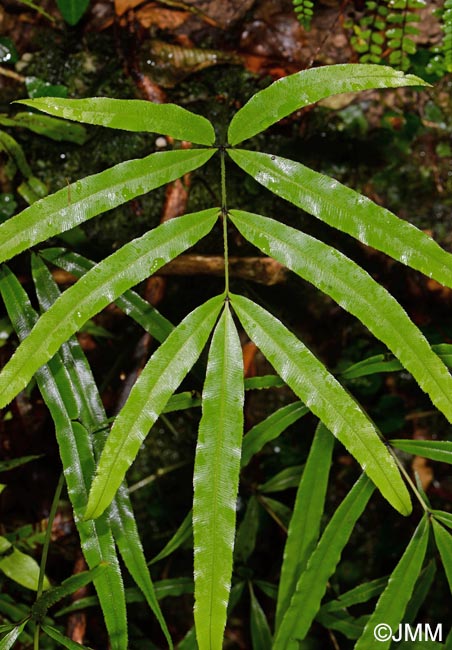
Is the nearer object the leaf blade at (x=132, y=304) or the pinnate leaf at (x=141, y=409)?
the pinnate leaf at (x=141, y=409)

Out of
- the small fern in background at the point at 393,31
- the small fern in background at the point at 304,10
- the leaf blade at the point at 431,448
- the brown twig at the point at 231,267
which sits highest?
the small fern in background at the point at 393,31

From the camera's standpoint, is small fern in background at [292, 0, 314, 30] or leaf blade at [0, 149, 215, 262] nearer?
leaf blade at [0, 149, 215, 262]

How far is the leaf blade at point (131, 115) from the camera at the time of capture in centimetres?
89

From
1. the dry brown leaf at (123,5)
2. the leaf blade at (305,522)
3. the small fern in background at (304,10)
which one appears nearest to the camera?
the leaf blade at (305,522)

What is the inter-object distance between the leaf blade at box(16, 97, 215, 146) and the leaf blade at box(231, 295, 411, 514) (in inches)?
16.5

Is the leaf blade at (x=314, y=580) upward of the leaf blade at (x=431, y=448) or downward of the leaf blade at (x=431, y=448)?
downward

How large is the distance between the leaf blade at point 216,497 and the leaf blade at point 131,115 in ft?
1.42

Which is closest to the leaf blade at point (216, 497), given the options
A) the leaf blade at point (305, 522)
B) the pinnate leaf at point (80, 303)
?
the pinnate leaf at point (80, 303)

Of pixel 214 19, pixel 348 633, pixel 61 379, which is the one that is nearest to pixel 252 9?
pixel 214 19

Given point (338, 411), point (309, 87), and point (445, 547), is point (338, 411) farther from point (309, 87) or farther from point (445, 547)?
point (309, 87)

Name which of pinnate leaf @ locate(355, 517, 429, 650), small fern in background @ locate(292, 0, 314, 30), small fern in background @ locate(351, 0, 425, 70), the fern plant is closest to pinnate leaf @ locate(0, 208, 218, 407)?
the fern plant

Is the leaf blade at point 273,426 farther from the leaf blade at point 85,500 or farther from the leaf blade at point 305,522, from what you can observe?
the leaf blade at point 85,500

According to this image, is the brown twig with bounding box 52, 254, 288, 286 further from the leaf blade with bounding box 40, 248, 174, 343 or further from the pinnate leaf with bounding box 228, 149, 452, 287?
the pinnate leaf with bounding box 228, 149, 452, 287

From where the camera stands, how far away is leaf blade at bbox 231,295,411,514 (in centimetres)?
89
